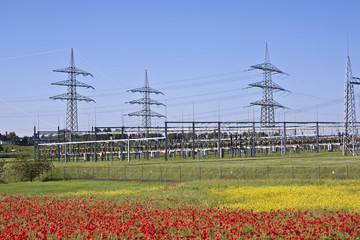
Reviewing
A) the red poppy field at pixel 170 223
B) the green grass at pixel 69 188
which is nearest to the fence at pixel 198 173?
the green grass at pixel 69 188

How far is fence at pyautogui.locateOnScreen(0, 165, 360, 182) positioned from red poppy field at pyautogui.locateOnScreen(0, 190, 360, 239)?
19.6 meters

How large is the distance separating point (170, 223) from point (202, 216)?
85.6 inches

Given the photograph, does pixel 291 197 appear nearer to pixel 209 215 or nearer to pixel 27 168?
pixel 209 215

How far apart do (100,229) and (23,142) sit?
157250 mm

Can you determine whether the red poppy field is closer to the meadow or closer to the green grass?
the meadow

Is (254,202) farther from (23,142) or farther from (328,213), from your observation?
(23,142)

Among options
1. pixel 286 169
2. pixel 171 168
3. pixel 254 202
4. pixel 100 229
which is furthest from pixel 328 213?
pixel 171 168

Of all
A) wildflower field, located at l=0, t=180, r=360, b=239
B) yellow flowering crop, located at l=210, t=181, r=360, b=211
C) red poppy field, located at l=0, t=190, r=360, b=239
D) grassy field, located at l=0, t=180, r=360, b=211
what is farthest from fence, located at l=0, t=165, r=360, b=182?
red poppy field, located at l=0, t=190, r=360, b=239

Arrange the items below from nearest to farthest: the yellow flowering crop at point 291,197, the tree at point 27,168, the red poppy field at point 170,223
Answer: the red poppy field at point 170,223 < the yellow flowering crop at point 291,197 < the tree at point 27,168

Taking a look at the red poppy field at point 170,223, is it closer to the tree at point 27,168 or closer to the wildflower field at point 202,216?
the wildflower field at point 202,216

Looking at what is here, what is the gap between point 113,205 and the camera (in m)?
21.2

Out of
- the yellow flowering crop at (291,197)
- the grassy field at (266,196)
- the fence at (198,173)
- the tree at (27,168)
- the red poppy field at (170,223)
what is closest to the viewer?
the red poppy field at (170,223)

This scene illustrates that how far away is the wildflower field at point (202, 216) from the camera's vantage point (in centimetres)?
1400

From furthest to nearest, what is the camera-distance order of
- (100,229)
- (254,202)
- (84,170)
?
(84,170) < (254,202) < (100,229)
